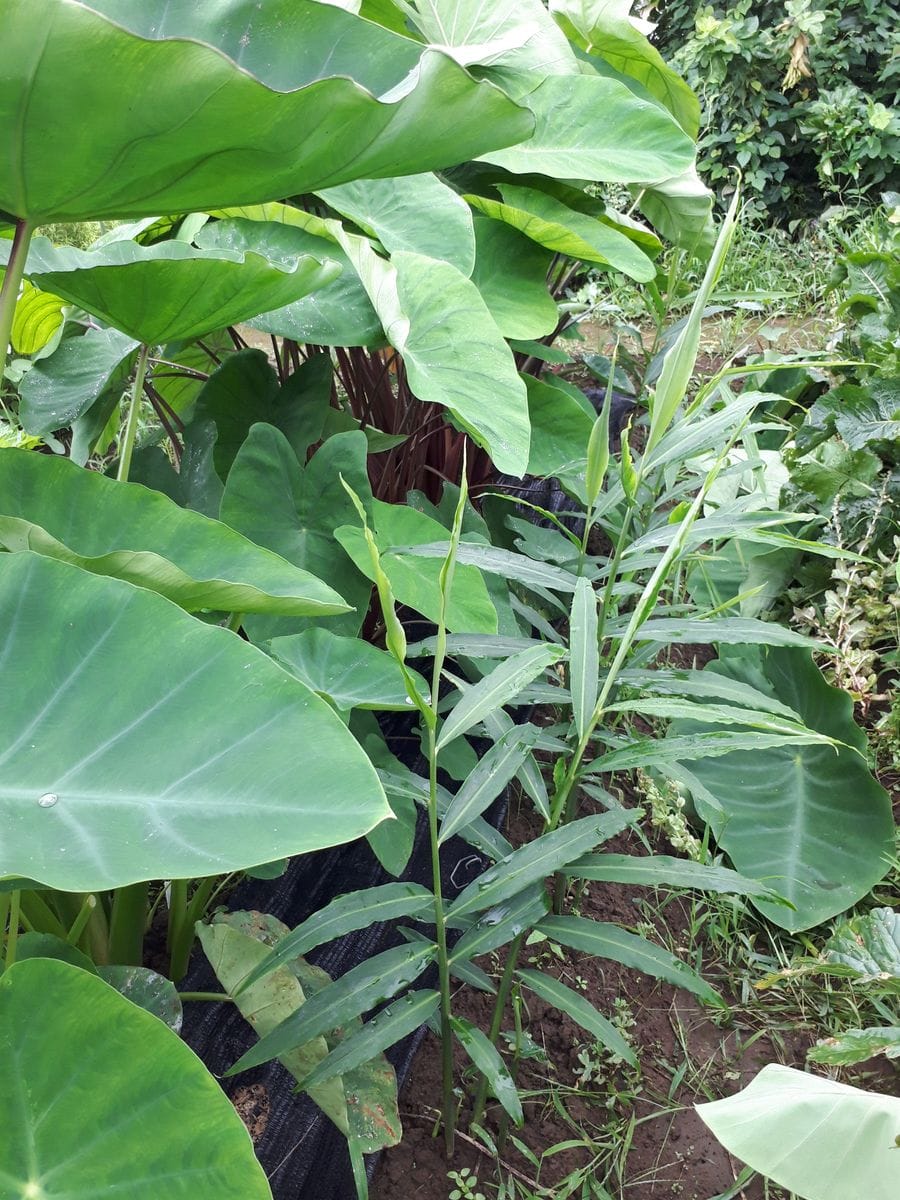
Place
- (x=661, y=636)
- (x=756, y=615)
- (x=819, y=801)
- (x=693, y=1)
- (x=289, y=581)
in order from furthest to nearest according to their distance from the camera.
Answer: (x=693, y=1) < (x=756, y=615) < (x=819, y=801) < (x=661, y=636) < (x=289, y=581)

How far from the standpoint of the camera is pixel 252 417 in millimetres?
1365

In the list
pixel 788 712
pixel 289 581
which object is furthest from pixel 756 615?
pixel 289 581

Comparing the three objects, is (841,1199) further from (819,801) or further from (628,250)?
(628,250)

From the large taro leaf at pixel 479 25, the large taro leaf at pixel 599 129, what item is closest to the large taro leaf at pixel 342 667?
the large taro leaf at pixel 599 129

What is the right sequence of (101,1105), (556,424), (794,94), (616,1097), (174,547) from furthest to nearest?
(794,94) < (556,424) < (616,1097) < (174,547) < (101,1105)

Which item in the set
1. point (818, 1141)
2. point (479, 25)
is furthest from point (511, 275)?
point (818, 1141)

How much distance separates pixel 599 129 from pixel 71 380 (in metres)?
0.89

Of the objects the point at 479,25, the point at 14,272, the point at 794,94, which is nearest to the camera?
the point at 14,272

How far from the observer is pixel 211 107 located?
0.56 m

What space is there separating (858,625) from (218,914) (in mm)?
1170

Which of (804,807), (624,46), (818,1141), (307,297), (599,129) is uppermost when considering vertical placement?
(624,46)

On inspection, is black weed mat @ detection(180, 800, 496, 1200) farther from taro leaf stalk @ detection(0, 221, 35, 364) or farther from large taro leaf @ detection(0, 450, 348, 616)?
taro leaf stalk @ detection(0, 221, 35, 364)

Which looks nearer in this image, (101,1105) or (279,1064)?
(101,1105)

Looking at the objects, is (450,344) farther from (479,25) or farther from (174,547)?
(479,25)
